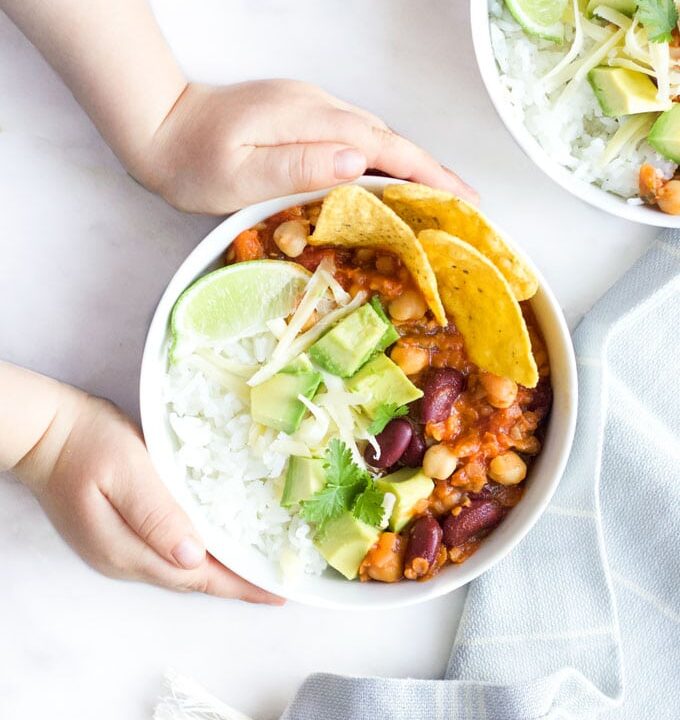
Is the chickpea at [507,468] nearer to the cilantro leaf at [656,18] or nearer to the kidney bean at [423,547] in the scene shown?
the kidney bean at [423,547]

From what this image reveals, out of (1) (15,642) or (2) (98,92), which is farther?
(1) (15,642)

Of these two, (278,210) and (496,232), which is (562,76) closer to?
(496,232)

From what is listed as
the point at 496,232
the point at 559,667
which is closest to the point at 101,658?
the point at 559,667

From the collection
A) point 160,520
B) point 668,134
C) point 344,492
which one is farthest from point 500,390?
point 160,520

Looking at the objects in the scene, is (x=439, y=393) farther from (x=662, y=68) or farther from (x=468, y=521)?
(x=662, y=68)

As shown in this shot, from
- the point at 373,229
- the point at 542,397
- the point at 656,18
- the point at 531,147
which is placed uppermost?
the point at 656,18

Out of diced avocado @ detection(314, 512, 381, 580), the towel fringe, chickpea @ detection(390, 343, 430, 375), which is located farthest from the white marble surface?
chickpea @ detection(390, 343, 430, 375)
